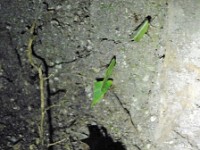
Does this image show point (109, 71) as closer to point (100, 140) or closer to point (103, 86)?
point (103, 86)

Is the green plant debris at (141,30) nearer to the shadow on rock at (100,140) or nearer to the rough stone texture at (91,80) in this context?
the rough stone texture at (91,80)

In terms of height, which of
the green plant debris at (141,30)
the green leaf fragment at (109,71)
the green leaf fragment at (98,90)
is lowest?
the green leaf fragment at (98,90)

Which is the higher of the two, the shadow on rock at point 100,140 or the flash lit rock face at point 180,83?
the flash lit rock face at point 180,83

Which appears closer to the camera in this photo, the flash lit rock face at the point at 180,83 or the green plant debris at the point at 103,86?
the flash lit rock face at the point at 180,83

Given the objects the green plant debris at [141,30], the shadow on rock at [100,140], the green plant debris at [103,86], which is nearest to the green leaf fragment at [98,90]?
the green plant debris at [103,86]

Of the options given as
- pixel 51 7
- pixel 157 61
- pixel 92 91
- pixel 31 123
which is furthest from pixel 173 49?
pixel 31 123

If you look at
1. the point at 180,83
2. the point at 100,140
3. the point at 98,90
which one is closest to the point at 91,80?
the point at 98,90
